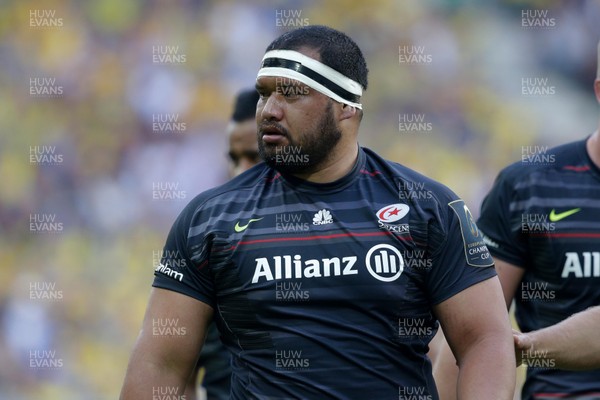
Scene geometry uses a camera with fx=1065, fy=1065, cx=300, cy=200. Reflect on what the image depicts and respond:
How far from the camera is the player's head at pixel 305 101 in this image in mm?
3926

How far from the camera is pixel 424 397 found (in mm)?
3857

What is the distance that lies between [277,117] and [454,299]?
92 cm

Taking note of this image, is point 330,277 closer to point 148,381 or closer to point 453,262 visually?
point 453,262

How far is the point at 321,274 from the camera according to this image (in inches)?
149

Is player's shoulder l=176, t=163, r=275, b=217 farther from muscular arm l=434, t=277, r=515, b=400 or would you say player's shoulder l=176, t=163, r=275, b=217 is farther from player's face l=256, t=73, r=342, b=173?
muscular arm l=434, t=277, r=515, b=400

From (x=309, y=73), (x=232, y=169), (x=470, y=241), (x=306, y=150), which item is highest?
(x=309, y=73)

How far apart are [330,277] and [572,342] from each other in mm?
1057

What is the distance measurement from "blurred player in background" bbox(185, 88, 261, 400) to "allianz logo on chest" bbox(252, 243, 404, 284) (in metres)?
1.69

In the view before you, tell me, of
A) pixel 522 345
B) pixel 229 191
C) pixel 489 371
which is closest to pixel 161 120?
pixel 229 191

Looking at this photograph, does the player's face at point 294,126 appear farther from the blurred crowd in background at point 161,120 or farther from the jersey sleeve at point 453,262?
the blurred crowd in background at point 161,120

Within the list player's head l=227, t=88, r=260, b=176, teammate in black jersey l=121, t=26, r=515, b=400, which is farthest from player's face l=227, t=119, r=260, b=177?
teammate in black jersey l=121, t=26, r=515, b=400

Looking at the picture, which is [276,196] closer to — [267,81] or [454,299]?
[267,81]

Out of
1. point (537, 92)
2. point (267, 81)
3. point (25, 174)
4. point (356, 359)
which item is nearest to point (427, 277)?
point (356, 359)

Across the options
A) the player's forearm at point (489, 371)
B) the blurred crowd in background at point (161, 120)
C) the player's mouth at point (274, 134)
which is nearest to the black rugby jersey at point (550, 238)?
the player's forearm at point (489, 371)
